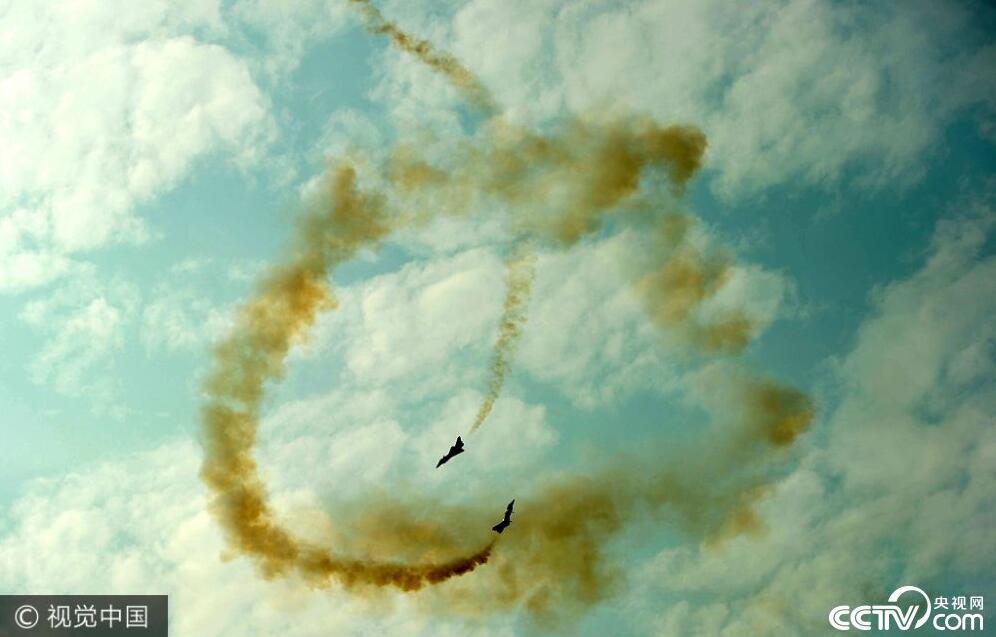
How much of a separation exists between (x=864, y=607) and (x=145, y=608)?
60.4 metres

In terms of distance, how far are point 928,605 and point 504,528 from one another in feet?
121

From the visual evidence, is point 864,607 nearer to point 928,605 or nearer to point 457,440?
point 928,605

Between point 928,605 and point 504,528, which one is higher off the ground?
point 504,528

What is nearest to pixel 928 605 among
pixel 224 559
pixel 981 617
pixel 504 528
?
pixel 981 617

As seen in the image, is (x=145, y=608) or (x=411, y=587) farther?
(x=411, y=587)

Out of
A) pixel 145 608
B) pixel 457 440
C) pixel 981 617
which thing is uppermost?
pixel 457 440

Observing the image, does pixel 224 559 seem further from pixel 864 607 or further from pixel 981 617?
pixel 981 617

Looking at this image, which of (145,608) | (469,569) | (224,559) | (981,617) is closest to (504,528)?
(469,569)

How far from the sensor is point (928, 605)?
324 ft

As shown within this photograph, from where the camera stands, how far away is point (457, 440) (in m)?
98.4

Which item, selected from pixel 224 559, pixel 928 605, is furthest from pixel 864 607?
pixel 224 559

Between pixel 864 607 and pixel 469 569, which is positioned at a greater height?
pixel 469 569

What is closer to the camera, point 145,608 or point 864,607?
point 145,608

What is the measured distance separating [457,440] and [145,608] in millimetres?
28573
